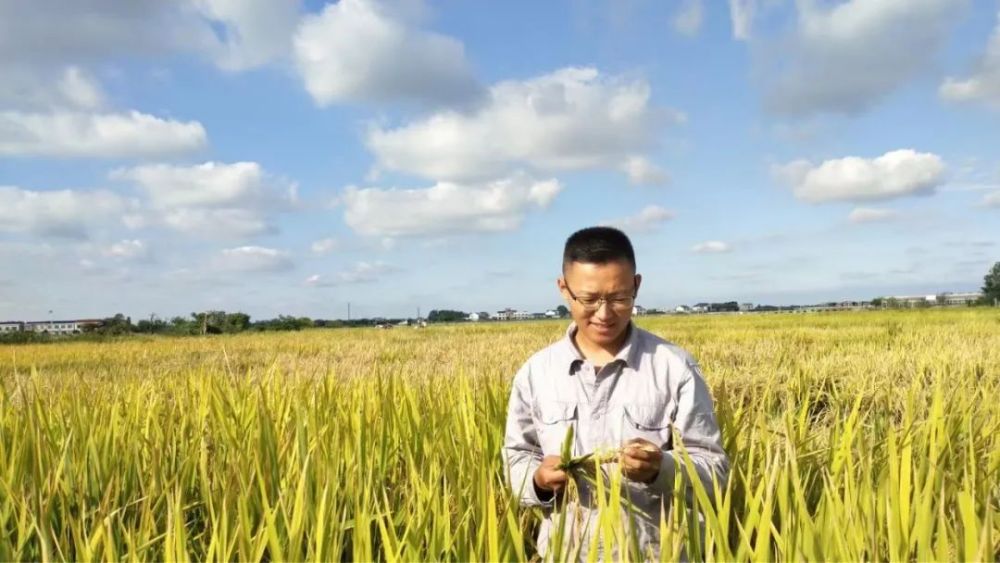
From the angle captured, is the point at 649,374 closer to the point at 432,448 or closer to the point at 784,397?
the point at 432,448

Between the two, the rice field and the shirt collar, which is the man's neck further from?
the rice field

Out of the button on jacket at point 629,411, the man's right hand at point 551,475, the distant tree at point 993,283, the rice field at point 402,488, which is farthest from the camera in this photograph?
the distant tree at point 993,283

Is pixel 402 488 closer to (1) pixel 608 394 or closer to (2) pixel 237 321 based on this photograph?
(1) pixel 608 394

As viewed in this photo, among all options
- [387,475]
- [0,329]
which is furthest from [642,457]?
[0,329]

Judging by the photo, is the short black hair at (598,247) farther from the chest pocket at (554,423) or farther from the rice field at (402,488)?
the rice field at (402,488)

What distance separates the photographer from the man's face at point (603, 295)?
5.08 feet

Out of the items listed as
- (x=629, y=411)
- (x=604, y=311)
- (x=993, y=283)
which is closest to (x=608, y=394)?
(x=629, y=411)

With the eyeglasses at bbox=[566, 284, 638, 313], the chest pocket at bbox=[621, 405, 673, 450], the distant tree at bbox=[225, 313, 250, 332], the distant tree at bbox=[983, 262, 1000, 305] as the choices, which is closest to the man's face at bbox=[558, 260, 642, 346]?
the eyeglasses at bbox=[566, 284, 638, 313]

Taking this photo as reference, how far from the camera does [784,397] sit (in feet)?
15.2

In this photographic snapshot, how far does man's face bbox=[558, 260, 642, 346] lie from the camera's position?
1.55m

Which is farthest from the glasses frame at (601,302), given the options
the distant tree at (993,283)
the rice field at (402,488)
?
the distant tree at (993,283)

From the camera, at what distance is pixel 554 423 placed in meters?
1.69

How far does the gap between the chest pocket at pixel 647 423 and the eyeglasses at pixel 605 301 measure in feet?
0.79

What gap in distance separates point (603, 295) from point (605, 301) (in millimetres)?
14
